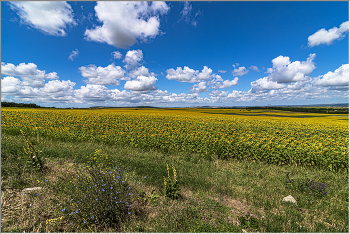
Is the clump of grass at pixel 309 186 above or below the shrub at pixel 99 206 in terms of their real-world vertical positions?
below

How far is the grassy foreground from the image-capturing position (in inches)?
122

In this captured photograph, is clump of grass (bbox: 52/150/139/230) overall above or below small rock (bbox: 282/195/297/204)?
above

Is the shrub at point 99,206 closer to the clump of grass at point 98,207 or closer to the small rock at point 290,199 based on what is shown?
the clump of grass at point 98,207

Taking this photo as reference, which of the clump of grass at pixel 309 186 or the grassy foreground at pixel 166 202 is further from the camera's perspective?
the clump of grass at pixel 309 186

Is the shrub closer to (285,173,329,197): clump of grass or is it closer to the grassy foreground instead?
the grassy foreground

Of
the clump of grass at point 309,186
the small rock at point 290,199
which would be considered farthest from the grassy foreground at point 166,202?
the small rock at point 290,199

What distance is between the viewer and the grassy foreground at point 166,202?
3.11 meters

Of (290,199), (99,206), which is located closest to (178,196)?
(99,206)

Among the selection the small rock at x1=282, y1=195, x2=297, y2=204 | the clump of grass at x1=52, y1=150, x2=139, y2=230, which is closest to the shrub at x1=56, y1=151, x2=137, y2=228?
the clump of grass at x1=52, y1=150, x2=139, y2=230

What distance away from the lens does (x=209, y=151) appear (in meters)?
8.15

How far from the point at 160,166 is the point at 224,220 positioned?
321cm

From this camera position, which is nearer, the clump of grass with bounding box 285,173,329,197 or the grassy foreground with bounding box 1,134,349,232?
the grassy foreground with bounding box 1,134,349,232

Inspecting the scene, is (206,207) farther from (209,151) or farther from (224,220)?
(209,151)

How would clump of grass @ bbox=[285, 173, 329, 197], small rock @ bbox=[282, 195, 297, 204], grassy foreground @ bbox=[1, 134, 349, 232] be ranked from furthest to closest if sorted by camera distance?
clump of grass @ bbox=[285, 173, 329, 197]
small rock @ bbox=[282, 195, 297, 204]
grassy foreground @ bbox=[1, 134, 349, 232]
